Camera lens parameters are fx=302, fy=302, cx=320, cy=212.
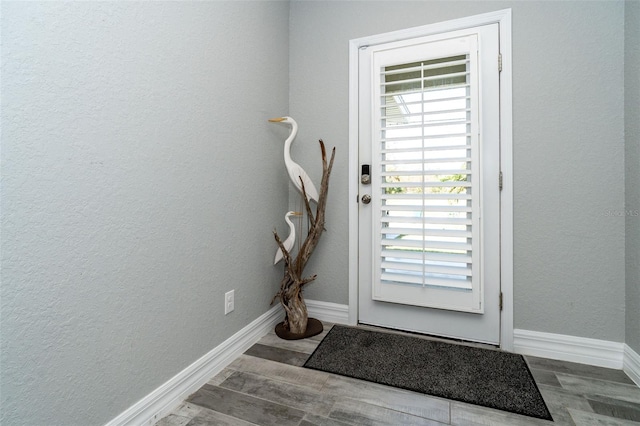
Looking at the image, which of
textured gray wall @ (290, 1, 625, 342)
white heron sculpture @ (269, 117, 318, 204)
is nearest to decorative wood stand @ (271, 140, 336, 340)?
white heron sculpture @ (269, 117, 318, 204)

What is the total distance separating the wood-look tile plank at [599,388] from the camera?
4.45ft

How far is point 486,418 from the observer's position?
1.22m

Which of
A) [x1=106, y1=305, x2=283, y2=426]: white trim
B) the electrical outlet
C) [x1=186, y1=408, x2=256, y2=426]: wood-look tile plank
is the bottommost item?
[x1=186, y1=408, x2=256, y2=426]: wood-look tile plank

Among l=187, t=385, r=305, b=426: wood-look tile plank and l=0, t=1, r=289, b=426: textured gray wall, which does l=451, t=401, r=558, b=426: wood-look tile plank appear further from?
l=0, t=1, r=289, b=426: textured gray wall

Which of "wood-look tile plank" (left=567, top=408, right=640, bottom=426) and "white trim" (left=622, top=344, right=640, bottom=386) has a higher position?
"white trim" (left=622, top=344, right=640, bottom=386)

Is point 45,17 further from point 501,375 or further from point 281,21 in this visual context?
point 501,375

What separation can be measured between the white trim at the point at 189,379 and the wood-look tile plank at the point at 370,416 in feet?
2.15

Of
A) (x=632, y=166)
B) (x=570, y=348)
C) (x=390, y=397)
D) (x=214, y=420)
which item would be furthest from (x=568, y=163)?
(x=214, y=420)

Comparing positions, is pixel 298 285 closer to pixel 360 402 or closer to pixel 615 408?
pixel 360 402

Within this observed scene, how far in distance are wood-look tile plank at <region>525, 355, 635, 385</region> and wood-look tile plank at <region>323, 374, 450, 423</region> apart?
2.31 ft

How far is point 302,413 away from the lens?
1238 mm

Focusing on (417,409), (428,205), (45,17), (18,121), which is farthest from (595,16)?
(18,121)

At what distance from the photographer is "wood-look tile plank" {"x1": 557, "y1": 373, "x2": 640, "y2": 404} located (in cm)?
136

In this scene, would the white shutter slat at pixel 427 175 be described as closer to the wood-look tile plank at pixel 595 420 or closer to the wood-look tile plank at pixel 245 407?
the wood-look tile plank at pixel 595 420
